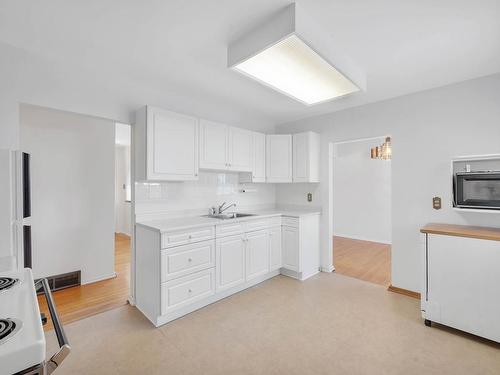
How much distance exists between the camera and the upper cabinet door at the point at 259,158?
364 centimetres

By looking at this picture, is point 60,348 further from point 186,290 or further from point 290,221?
point 290,221

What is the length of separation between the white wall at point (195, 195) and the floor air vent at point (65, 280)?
4.75ft

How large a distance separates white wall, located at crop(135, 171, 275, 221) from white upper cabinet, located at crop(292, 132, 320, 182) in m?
0.75

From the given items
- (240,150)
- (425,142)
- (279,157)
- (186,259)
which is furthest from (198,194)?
(425,142)

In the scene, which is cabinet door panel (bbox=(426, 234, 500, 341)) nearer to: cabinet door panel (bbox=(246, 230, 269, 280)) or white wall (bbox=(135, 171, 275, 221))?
cabinet door panel (bbox=(246, 230, 269, 280))

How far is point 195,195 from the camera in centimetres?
330

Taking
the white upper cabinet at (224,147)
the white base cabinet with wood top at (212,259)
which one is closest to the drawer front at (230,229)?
the white base cabinet with wood top at (212,259)

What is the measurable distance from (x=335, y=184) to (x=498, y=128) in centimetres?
398

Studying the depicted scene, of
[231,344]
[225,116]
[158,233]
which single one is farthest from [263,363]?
[225,116]

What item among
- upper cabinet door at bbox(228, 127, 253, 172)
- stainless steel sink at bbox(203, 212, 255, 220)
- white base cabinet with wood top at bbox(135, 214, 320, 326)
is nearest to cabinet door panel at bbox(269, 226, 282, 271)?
white base cabinet with wood top at bbox(135, 214, 320, 326)

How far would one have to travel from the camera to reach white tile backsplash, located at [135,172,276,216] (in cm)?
283

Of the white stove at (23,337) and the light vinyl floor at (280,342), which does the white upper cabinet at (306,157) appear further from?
the white stove at (23,337)

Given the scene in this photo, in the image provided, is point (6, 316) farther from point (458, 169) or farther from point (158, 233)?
point (458, 169)

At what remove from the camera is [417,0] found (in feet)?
4.96
